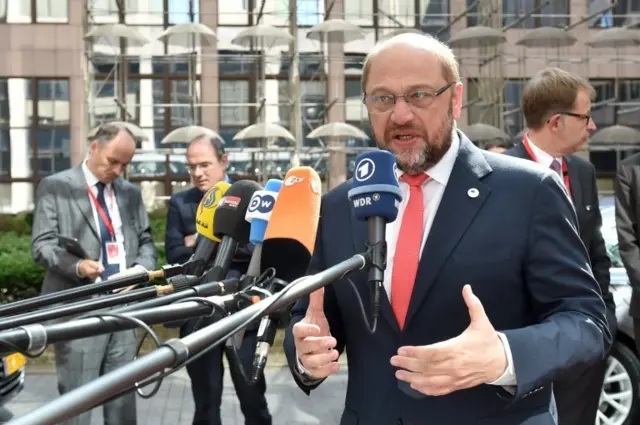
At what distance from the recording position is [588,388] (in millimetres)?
4230

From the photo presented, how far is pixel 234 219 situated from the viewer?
7.80ft

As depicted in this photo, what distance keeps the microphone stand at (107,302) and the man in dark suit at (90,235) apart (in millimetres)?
3128

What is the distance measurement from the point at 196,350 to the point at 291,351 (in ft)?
3.60

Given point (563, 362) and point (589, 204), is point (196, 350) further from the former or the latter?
point (589, 204)

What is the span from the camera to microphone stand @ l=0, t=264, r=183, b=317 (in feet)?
5.55

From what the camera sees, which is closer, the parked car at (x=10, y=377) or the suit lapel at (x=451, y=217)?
the suit lapel at (x=451, y=217)

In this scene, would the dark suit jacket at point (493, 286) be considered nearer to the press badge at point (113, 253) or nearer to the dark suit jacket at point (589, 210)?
the dark suit jacket at point (589, 210)

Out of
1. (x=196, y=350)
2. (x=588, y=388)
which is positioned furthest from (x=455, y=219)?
(x=588, y=388)

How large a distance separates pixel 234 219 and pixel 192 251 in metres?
3.17

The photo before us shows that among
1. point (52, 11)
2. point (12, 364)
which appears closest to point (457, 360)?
point (12, 364)

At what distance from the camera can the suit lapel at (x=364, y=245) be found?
7.18 feet

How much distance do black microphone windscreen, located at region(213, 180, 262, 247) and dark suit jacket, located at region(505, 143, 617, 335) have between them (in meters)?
1.92

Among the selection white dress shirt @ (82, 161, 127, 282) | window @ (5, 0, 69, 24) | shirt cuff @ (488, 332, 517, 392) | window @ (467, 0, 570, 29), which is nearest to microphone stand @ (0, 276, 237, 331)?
shirt cuff @ (488, 332, 517, 392)

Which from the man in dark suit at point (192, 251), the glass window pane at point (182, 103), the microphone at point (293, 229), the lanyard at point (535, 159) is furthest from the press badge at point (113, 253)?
the glass window pane at point (182, 103)
